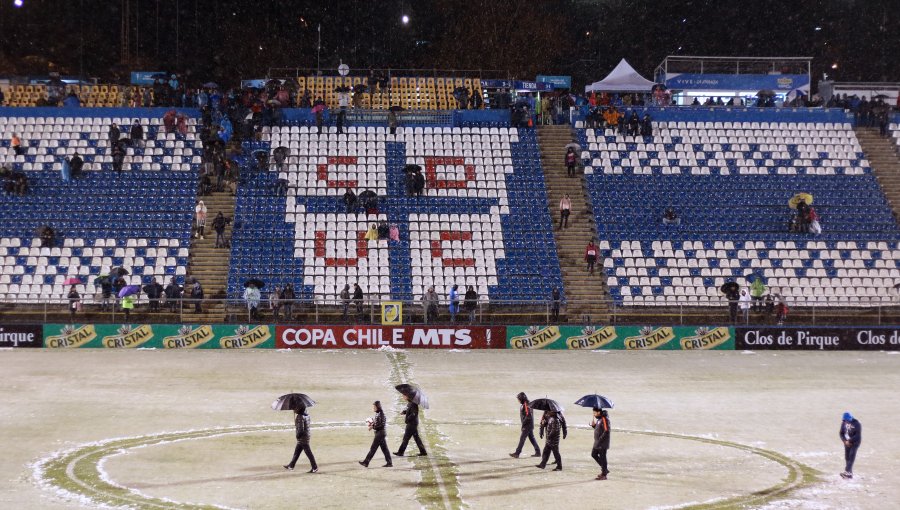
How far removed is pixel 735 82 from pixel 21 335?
135 feet

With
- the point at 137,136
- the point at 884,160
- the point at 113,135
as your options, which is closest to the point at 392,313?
the point at 137,136

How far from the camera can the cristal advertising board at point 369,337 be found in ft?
129

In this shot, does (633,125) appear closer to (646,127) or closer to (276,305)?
(646,127)

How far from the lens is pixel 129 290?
40250 mm

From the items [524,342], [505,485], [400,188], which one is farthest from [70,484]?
[400,188]

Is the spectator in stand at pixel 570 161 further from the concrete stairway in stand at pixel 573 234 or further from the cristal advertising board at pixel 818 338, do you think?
the cristal advertising board at pixel 818 338

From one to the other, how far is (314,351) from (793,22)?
62.7 m

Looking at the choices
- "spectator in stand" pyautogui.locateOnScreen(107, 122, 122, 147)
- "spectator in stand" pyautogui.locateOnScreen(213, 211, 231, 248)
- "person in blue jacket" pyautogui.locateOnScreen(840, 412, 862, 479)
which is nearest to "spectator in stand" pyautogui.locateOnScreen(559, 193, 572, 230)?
"spectator in stand" pyautogui.locateOnScreen(213, 211, 231, 248)

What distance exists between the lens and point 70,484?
18562mm

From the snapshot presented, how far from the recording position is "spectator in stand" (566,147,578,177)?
51.1m

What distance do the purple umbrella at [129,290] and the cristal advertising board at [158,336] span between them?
193cm

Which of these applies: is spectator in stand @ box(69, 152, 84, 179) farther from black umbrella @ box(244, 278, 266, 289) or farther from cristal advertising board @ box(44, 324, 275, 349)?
black umbrella @ box(244, 278, 266, 289)

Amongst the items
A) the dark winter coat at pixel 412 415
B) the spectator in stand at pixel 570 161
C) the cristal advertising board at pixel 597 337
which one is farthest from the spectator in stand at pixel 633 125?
the dark winter coat at pixel 412 415

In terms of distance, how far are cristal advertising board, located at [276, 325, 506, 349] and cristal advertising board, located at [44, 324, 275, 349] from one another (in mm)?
854
